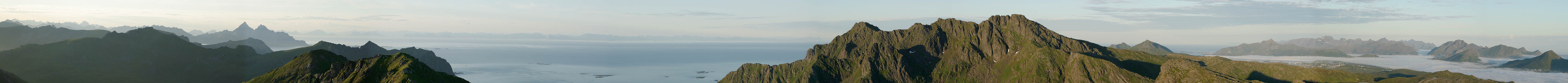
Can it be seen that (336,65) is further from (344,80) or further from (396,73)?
(396,73)

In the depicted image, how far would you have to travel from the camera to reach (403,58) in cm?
19350

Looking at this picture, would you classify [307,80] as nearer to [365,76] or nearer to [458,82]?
[365,76]

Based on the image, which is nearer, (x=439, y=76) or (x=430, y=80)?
(x=430, y=80)

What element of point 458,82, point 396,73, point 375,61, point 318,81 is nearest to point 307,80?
point 318,81

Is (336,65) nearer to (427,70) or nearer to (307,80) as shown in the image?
(307,80)

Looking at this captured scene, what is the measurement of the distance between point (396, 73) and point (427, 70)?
899 cm

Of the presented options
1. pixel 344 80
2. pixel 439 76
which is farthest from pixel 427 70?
pixel 344 80

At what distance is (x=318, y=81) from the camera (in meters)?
183

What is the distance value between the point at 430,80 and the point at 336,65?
109 ft

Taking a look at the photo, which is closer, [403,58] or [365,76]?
[365,76]

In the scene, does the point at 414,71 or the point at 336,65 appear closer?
the point at 414,71

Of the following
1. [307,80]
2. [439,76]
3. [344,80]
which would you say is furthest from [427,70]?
[307,80]

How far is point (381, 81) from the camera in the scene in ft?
586

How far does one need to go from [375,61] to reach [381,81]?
14670 mm
